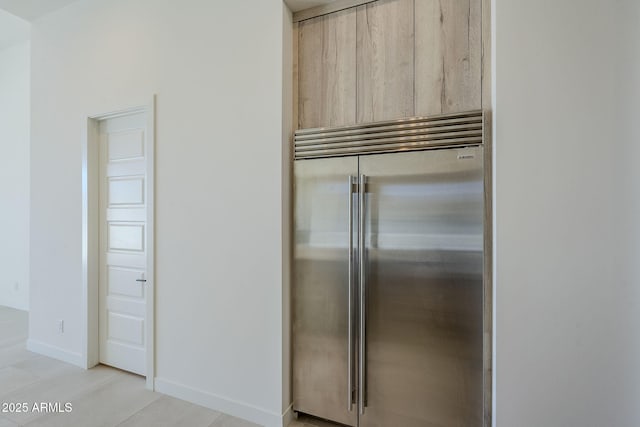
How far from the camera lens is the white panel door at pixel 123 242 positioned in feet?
8.45

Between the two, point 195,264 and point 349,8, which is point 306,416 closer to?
point 195,264

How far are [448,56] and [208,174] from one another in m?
1.78

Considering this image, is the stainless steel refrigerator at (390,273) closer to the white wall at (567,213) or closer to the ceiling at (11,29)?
the white wall at (567,213)

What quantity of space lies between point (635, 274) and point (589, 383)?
0.51m

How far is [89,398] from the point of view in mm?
2244

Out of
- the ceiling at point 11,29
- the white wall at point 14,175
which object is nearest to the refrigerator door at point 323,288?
the ceiling at point 11,29

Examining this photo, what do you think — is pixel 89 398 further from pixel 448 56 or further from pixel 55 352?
pixel 448 56

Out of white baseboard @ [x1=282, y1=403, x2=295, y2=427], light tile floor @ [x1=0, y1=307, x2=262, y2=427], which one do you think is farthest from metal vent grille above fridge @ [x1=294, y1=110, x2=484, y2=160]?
light tile floor @ [x1=0, y1=307, x2=262, y2=427]

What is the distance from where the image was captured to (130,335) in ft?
8.57

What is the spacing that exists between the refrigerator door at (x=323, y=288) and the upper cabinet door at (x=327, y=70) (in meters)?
0.37

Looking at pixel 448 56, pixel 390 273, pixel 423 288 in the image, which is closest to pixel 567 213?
pixel 423 288

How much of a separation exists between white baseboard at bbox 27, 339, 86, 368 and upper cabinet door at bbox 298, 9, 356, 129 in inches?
118

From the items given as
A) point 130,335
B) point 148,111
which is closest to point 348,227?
point 148,111

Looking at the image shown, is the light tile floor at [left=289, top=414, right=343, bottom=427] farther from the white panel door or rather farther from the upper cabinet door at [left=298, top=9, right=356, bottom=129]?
the upper cabinet door at [left=298, top=9, right=356, bottom=129]
